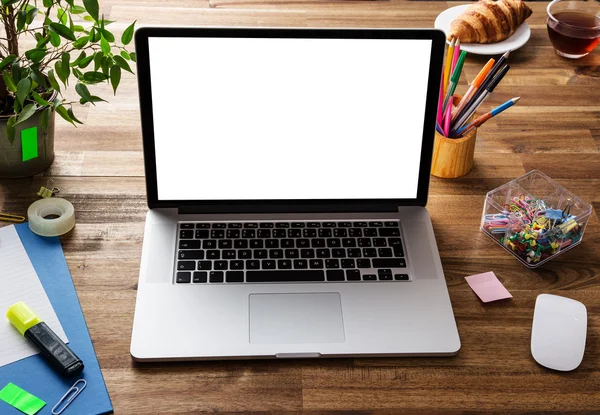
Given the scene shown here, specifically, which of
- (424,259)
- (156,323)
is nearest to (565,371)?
(424,259)

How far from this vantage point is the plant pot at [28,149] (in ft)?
4.00

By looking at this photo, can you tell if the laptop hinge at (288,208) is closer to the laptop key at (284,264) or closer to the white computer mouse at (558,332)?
the laptop key at (284,264)

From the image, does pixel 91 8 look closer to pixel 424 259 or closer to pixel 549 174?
pixel 424 259

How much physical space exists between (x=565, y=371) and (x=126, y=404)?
1.90ft

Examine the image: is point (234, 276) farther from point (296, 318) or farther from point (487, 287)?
point (487, 287)

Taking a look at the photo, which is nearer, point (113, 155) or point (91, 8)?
point (91, 8)

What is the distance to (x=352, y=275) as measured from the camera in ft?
3.68

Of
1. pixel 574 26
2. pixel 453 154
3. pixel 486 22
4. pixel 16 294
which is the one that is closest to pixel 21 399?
pixel 16 294

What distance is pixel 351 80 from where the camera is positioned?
3.65ft

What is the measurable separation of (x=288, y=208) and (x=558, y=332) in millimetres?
433

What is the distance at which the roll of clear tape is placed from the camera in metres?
1.18

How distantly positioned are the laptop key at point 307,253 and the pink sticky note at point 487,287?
24 centimetres

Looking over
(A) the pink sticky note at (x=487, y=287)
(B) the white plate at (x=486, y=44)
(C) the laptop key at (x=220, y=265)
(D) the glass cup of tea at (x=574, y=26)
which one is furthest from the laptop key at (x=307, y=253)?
(D) the glass cup of tea at (x=574, y=26)

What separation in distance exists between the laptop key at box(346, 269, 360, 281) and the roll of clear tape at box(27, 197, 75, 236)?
17.2 inches
